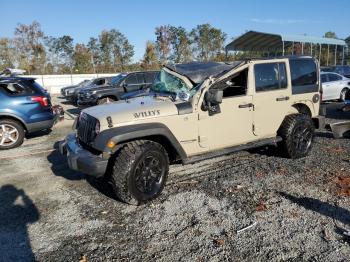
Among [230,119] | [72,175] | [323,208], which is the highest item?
[230,119]

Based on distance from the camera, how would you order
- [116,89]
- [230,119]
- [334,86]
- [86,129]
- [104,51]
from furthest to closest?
[104,51]
[334,86]
[116,89]
[230,119]
[86,129]

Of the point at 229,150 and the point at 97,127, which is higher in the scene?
the point at 97,127

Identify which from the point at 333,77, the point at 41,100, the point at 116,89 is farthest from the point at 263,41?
the point at 41,100

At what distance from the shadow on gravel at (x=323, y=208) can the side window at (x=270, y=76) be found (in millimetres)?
1977

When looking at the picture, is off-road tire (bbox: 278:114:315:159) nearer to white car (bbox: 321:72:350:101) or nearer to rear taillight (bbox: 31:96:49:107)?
rear taillight (bbox: 31:96:49:107)

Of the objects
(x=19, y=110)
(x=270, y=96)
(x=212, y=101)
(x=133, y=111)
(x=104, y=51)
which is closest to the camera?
(x=133, y=111)

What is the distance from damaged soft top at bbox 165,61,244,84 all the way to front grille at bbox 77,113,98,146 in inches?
69.1

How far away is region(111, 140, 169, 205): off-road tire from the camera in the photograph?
438 centimetres

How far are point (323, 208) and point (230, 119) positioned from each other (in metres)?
1.88

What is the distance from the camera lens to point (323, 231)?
377 cm

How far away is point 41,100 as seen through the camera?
870cm

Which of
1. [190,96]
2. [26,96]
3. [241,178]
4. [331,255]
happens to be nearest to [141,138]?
[190,96]

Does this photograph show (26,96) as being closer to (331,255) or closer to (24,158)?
(24,158)

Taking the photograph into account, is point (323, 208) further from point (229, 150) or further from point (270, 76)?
point (270, 76)
